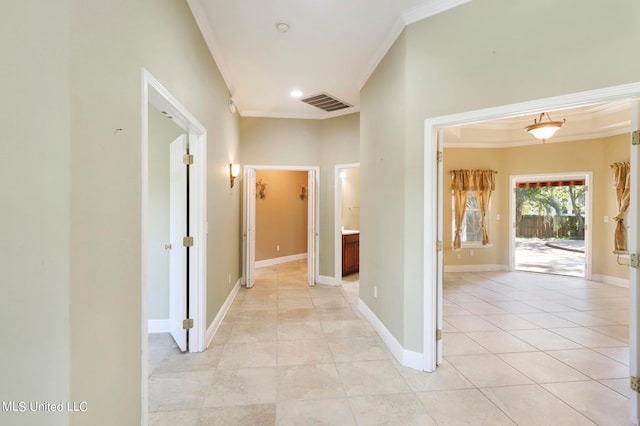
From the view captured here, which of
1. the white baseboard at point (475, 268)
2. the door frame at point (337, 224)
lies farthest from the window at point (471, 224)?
the door frame at point (337, 224)

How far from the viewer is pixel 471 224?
Result: 6.59m

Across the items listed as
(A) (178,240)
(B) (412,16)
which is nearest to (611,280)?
(B) (412,16)

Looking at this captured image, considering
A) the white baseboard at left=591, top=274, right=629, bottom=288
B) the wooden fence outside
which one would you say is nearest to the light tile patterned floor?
the white baseboard at left=591, top=274, right=629, bottom=288

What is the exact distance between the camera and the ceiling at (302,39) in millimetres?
2471

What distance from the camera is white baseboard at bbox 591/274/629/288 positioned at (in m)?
5.21

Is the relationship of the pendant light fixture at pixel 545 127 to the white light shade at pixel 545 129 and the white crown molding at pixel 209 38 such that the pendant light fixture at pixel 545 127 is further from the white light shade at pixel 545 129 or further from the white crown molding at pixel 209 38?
the white crown molding at pixel 209 38

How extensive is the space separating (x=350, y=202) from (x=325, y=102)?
3085mm

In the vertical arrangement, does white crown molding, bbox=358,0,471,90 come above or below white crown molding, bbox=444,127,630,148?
above

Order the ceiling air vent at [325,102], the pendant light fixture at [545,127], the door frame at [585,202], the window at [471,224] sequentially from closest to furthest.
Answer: the pendant light fixture at [545,127], the ceiling air vent at [325,102], the door frame at [585,202], the window at [471,224]

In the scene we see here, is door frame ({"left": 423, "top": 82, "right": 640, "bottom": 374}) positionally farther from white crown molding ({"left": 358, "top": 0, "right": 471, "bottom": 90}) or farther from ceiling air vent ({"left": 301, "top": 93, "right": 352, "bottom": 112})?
ceiling air vent ({"left": 301, "top": 93, "right": 352, "bottom": 112})

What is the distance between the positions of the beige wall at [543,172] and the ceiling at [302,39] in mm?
3935

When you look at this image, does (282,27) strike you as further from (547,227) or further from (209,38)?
(547,227)
